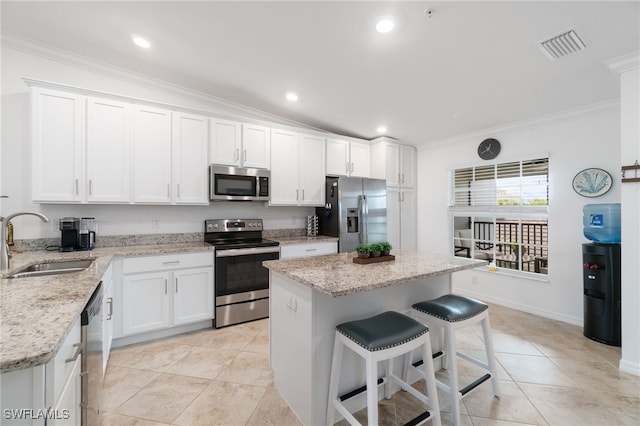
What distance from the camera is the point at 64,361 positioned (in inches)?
39.1

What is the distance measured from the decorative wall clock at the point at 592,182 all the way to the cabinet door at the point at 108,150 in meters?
4.95

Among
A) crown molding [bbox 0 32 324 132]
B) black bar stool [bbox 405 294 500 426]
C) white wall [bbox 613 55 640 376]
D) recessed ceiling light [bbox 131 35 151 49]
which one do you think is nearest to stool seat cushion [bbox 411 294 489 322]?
black bar stool [bbox 405 294 500 426]

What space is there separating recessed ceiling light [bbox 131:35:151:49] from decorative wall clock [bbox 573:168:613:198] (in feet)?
15.5

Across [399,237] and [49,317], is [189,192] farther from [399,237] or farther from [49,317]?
[399,237]

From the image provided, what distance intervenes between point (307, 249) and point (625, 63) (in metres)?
3.48

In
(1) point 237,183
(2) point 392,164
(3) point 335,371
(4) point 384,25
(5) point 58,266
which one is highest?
(4) point 384,25

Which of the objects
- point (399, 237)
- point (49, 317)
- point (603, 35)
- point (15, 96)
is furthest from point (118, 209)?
point (603, 35)

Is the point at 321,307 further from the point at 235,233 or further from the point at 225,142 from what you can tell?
the point at 225,142

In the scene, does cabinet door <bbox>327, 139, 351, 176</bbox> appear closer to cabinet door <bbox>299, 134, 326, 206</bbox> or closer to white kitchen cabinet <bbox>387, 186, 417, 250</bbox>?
cabinet door <bbox>299, 134, 326, 206</bbox>

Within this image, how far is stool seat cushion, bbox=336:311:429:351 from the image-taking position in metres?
1.40

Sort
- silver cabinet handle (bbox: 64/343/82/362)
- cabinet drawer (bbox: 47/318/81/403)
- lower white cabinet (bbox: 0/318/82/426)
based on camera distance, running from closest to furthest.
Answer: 1. lower white cabinet (bbox: 0/318/82/426)
2. cabinet drawer (bbox: 47/318/81/403)
3. silver cabinet handle (bbox: 64/343/82/362)

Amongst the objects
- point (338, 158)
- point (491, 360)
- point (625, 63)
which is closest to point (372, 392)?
point (491, 360)

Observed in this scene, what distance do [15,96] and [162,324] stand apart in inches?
103

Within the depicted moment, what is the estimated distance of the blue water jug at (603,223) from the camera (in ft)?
8.92
